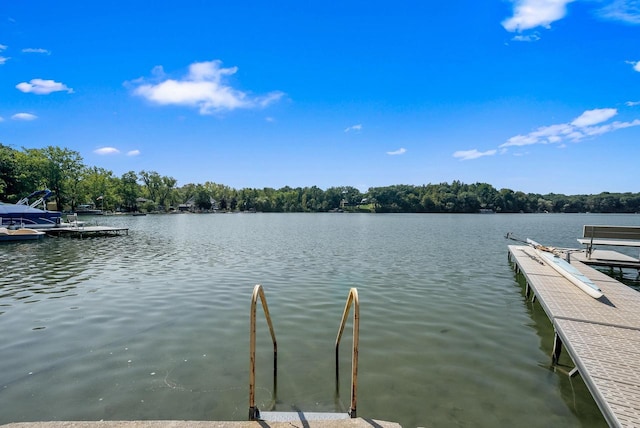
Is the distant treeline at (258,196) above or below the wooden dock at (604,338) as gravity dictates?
above

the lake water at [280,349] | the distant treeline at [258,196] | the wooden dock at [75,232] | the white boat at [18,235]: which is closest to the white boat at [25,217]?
the wooden dock at [75,232]

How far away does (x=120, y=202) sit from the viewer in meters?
95.5

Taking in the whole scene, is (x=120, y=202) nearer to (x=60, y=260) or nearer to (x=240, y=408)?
(x=60, y=260)

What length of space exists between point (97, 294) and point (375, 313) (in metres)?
8.33

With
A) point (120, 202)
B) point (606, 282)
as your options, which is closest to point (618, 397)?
point (606, 282)

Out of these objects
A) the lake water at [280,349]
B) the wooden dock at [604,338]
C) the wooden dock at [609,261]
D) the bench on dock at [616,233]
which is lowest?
the lake water at [280,349]

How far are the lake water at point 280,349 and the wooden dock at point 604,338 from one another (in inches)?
28.2

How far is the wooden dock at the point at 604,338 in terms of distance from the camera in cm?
366

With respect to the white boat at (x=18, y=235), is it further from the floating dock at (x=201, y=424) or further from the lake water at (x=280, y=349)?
the floating dock at (x=201, y=424)

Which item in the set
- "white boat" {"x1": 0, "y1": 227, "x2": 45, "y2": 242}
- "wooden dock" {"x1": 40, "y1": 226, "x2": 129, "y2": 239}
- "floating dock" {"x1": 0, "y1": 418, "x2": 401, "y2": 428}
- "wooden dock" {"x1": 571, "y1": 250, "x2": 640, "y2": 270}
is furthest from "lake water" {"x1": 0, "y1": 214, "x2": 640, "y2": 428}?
"wooden dock" {"x1": 40, "y1": 226, "x2": 129, "y2": 239}

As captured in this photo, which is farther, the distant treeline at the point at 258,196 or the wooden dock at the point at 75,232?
the distant treeline at the point at 258,196

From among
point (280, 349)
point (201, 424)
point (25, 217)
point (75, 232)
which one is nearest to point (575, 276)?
point (280, 349)

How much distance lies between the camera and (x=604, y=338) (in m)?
5.21

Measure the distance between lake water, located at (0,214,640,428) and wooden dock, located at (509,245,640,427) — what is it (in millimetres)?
715
